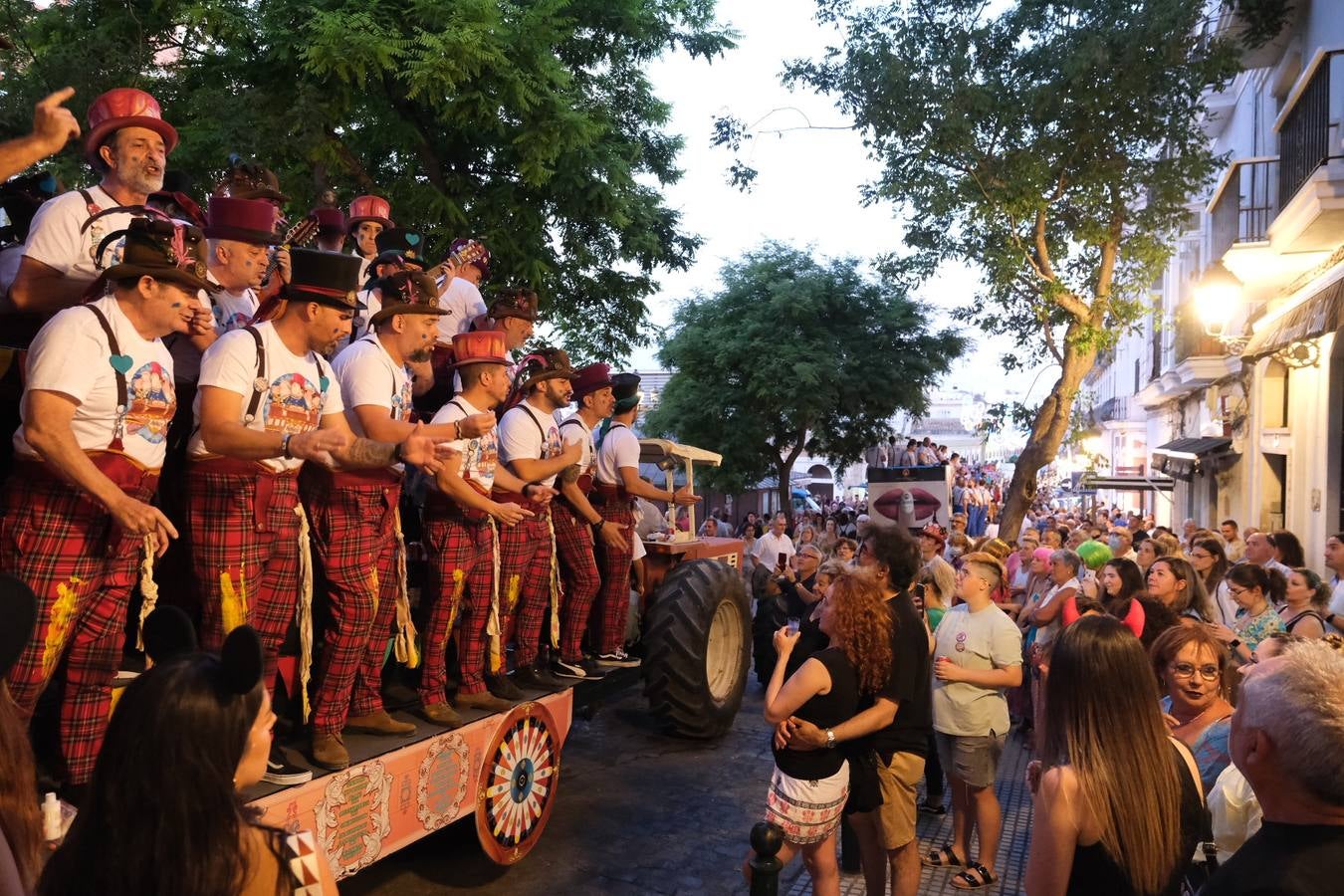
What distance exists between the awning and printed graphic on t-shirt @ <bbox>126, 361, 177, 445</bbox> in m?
7.87

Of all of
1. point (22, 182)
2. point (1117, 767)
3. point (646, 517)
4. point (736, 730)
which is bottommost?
point (736, 730)

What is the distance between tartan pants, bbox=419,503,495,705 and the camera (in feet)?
15.5

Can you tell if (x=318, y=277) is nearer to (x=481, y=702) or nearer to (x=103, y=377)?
(x=103, y=377)

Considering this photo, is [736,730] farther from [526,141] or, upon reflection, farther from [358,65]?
[358,65]

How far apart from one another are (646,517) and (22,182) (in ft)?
15.1

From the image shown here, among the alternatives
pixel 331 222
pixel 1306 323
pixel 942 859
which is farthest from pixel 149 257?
pixel 1306 323

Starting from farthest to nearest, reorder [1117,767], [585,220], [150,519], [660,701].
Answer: [585,220] → [660,701] → [150,519] → [1117,767]

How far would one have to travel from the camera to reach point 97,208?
3.79 metres

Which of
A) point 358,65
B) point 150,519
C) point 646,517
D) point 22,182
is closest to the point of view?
point 150,519

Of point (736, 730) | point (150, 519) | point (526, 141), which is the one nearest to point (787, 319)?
point (526, 141)

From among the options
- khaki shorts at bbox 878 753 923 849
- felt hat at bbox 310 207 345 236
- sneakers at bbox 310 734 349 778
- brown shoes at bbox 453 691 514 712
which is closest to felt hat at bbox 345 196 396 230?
felt hat at bbox 310 207 345 236

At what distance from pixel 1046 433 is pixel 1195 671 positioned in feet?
35.7

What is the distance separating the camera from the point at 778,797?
13.4ft

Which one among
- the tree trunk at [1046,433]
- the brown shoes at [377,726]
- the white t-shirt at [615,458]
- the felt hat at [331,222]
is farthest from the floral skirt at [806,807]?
the tree trunk at [1046,433]
